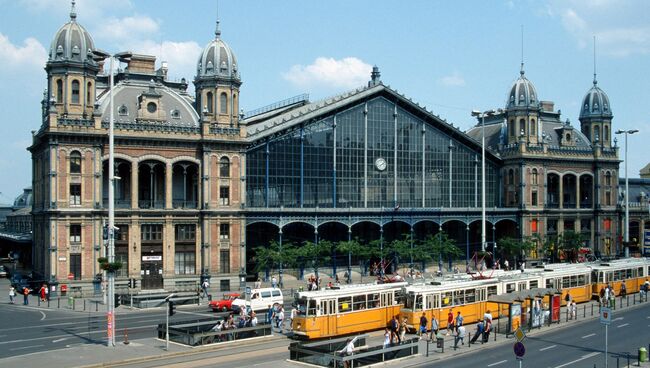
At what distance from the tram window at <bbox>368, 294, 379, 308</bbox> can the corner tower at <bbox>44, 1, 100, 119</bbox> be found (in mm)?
35359

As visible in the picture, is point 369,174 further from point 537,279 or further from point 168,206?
point 537,279

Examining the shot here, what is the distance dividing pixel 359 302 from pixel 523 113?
5950 centimetres

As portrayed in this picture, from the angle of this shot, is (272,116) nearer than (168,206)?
No

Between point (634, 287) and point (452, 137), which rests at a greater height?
point (452, 137)

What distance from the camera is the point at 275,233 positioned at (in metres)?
81.9

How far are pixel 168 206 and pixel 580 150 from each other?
59.3 metres

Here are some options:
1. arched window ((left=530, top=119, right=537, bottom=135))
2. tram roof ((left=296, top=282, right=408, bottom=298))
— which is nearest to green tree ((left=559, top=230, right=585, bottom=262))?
arched window ((left=530, top=119, right=537, bottom=135))

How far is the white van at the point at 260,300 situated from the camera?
57.5 m

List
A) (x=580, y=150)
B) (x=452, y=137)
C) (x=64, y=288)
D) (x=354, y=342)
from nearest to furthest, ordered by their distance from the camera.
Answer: (x=354, y=342) < (x=64, y=288) < (x=452, y=137) < (x=580, y=150)

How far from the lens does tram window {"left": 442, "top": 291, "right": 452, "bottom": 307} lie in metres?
48.5

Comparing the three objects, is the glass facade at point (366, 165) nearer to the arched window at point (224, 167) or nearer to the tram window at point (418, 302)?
the arched window at point (224, 167)

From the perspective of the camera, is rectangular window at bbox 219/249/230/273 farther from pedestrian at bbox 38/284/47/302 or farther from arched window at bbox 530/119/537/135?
arched window at bbox 530/119/537/135

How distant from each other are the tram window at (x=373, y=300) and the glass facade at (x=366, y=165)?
33.7 m

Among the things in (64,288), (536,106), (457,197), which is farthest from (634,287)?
(64,288)
